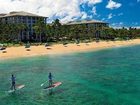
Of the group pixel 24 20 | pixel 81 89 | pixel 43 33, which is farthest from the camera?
pixel 24 20

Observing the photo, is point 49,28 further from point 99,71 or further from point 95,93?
point 95,93

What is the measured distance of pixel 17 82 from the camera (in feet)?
178

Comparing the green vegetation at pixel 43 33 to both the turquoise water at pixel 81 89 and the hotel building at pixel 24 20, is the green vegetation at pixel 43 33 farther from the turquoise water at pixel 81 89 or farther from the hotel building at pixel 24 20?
the turquoise water at pixel 81 89

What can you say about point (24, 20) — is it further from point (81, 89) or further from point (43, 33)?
point (81, 89)

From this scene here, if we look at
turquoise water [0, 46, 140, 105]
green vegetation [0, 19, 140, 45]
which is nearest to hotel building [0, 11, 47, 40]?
green vegetation [0, 19, 140, 45]

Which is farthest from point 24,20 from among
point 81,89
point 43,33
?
point 81,89

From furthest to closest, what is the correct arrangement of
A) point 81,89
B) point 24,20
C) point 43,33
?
point 24,20 < point 43,33 < point 81,89

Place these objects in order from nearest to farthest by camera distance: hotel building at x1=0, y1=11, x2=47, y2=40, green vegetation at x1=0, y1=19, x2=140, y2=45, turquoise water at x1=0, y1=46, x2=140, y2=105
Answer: turquoise water at x1=0, y1=46, x2=140, y2=105 → green vegetation at x1=0, y1=19, x2=140, y2=45 → hotel building at x1=0, y1=11, x2=47, y2=40

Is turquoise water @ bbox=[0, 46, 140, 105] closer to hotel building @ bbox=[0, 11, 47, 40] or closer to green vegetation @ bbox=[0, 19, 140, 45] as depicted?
green vegetation @ bbox=[0, 19, 140, 45]

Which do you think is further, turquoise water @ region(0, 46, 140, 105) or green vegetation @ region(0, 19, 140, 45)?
green vegetation @ region(0, 19, 140, 45)

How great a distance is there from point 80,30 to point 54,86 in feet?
482

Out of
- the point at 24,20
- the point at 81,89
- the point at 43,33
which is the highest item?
the point at 24,20

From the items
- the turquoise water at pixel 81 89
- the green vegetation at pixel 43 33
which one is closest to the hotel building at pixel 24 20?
the green vegetation at pixel 43 33

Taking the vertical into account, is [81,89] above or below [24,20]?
below
